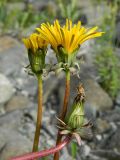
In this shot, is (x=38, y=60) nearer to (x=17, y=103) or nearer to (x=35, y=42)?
(x=35, y=42)

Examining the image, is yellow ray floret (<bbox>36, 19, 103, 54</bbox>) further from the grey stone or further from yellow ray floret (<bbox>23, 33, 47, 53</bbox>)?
the grey stone

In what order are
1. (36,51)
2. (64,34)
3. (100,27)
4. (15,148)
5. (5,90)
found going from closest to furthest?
(64,34) < (36,51) < (15,148) < (5,90) < (100,27)

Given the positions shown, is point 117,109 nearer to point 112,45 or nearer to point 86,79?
point 86,79

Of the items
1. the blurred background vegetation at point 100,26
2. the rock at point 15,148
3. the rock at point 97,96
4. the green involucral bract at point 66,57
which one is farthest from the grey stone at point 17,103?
the green involucral bract at point 66,57

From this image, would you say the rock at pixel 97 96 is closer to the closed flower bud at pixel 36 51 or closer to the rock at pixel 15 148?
the rock at pixel 15 148

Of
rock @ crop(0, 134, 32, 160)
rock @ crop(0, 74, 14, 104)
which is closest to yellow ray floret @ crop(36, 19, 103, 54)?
rock @ crop(0, 134, 32, 160)

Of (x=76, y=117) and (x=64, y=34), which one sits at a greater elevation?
(x=64, y=34)

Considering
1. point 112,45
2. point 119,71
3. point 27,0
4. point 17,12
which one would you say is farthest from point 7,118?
point 27,0

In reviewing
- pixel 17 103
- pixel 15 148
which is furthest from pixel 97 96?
pixel 15 148
